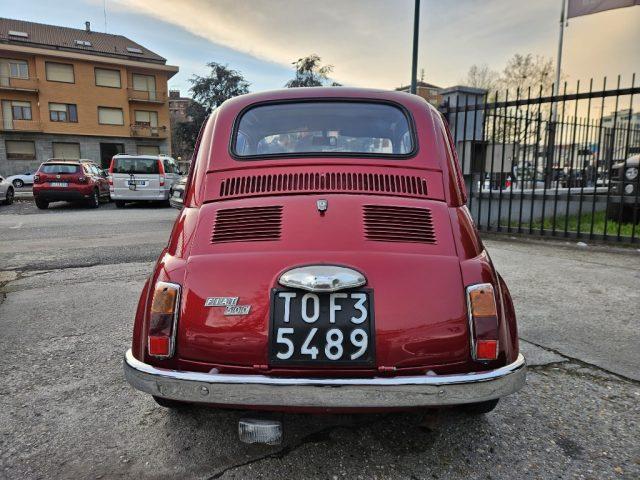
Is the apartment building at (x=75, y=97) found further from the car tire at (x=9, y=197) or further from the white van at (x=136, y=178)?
the white van at (x=136, y=178)

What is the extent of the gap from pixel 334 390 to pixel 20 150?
135 ft

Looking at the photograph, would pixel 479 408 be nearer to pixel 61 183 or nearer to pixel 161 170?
pixel 161 170

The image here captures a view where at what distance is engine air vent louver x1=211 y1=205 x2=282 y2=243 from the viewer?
2086 mm

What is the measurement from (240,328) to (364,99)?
1652mm

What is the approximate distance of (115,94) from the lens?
37.5 metres

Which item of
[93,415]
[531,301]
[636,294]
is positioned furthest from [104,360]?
[636,294]

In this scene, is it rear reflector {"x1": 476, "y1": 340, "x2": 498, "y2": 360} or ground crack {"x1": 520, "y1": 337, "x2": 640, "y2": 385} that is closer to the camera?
rear reflector {"x1": 476, "y1": 340, "x2": 498, "y2": 360}

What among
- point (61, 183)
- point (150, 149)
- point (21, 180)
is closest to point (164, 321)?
point (61, 183)

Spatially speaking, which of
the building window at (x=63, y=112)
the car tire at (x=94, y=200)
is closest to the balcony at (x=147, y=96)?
the building window at (x=63, y=112)

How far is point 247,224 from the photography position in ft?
7.07

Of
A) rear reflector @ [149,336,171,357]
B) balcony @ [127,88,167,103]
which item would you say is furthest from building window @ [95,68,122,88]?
rear reflector @ [149,336,171,357]

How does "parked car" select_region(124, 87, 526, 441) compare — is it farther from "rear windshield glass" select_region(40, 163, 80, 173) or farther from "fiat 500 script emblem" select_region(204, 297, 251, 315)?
"rear windshield glass" select_region(40, 163, 80, 173)

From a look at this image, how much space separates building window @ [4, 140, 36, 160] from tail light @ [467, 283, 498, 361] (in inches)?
1614

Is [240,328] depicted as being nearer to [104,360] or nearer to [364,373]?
[364,373]
